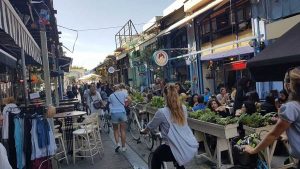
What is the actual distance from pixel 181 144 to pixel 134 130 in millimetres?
7092

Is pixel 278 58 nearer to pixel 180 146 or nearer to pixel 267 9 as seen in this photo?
pixel 180 146

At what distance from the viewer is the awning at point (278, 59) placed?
19.8ft

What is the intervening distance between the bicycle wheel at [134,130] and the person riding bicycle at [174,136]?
5602mm

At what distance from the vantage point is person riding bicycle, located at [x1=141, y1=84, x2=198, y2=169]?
15.8 feet

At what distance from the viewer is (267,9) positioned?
12.6 m

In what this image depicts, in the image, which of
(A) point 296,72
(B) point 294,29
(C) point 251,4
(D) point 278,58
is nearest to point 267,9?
(C) point 251,4

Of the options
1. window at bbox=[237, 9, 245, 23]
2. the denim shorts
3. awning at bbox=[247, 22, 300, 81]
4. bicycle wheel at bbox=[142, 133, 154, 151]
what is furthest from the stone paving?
window at bbox=[237, 9, 245, 23]

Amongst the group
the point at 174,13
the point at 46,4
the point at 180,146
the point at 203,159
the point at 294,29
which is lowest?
the point at 203,159

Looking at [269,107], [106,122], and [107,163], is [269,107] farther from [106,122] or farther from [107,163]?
[106,122]

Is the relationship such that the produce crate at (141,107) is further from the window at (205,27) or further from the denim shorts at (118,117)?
the window at (205,27)

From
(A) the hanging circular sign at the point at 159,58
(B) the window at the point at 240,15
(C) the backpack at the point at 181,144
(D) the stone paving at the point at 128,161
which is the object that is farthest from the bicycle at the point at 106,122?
(C) the backpack at the point at 181,144

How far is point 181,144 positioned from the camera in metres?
4.81

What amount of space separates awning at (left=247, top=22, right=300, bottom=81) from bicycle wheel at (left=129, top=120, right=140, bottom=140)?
470 centimetres

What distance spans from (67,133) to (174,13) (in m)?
14.4
